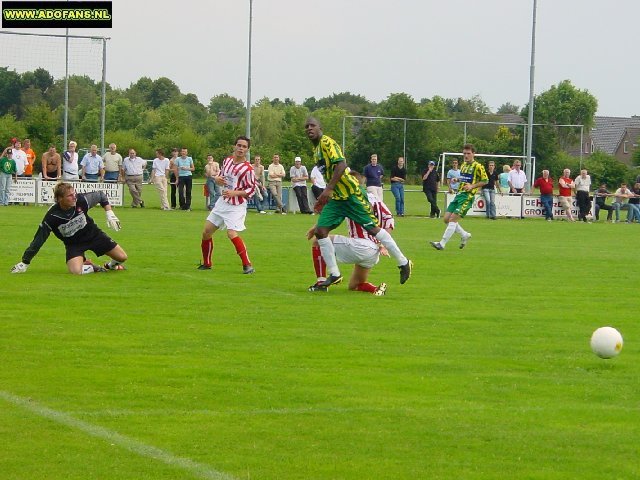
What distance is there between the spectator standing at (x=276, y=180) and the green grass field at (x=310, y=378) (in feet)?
69.4

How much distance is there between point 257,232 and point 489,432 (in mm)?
20632

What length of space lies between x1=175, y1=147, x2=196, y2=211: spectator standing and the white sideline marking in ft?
100

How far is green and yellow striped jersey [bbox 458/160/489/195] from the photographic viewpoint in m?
23.9

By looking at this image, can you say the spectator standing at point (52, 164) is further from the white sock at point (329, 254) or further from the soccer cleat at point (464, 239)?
the white sock at point (329, 254)

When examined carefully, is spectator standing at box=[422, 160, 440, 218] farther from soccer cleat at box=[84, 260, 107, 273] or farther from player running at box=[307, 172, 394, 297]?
player running at box=[307, 172, 394, 297]

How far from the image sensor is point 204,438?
283 inches

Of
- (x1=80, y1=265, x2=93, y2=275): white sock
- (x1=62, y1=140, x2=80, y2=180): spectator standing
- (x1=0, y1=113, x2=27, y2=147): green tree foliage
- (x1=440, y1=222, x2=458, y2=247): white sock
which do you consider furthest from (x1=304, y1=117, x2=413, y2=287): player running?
(x1=0, y1=113, x2=27, y2=147): green tree foliage

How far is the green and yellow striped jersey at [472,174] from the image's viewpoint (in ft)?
78.4

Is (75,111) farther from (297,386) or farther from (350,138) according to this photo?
(297,386)

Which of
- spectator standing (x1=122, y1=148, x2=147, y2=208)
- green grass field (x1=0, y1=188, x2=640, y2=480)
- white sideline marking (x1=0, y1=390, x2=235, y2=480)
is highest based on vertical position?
spectator standing (x1=122, y1=148, x2=147, y2=208)

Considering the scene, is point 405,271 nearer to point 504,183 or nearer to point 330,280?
point 330,280

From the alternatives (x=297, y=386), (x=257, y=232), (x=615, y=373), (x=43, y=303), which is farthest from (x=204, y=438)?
(x=257, y=232)

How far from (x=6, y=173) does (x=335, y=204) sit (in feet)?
80.4

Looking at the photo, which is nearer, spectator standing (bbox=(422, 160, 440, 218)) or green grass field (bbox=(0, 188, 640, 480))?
green grass field (bbox=(0, 188, 640, 480))
